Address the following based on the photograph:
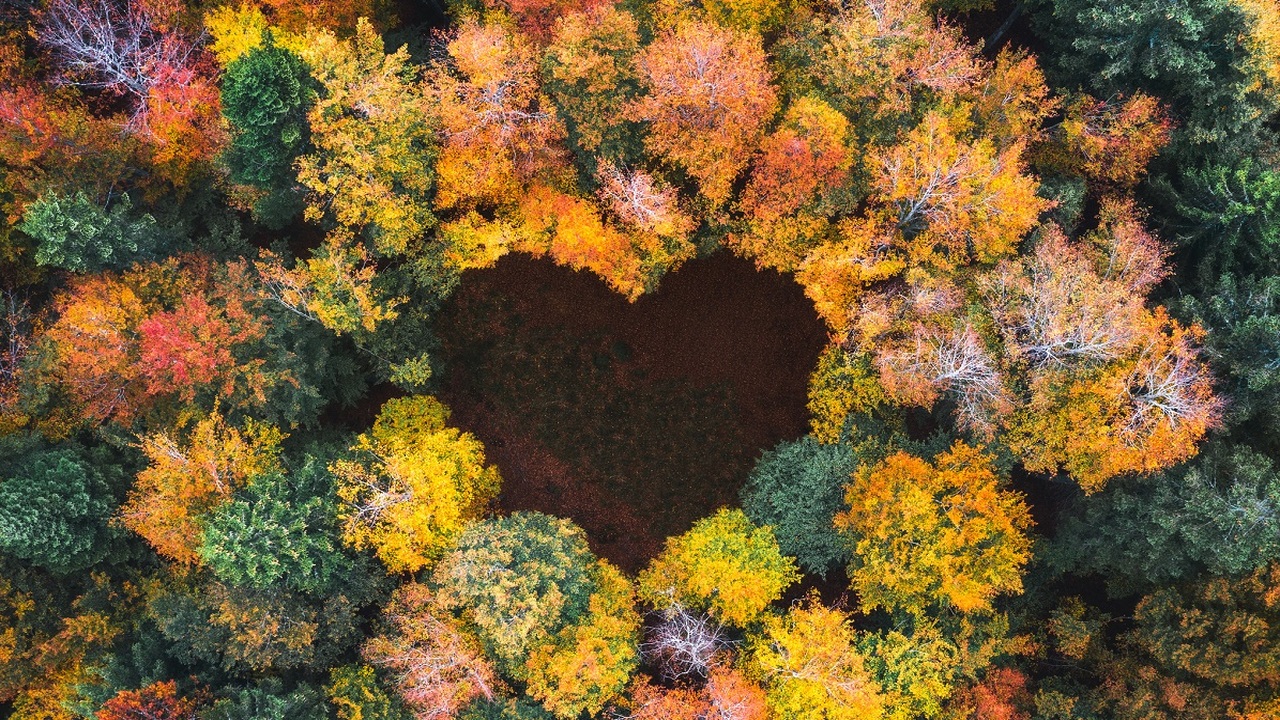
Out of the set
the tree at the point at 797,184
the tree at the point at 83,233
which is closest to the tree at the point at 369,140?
the tree at the point at 83,233

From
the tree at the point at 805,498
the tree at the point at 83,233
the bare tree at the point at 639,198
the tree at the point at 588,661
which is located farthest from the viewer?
the tree at the point at 805,498

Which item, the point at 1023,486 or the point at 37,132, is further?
the point at 1023,486

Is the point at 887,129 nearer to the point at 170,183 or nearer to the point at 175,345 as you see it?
the point at 175,345

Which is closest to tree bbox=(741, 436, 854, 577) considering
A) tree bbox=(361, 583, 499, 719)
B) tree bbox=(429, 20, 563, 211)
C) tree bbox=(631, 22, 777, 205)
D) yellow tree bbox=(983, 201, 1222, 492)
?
yellow tree bbox=(983, 201, 1222, 492)

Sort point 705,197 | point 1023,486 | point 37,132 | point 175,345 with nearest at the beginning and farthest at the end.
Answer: point 175,345 → point 37,132 → point 705,197 → point 1023,486

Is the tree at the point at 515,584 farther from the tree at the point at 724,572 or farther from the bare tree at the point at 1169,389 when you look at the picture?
the bare tree at the point at 1169,389

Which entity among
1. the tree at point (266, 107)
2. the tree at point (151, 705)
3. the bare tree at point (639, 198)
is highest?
the bare tree at point (639, 198)

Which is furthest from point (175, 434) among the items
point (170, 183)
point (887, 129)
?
point (887, 129)
